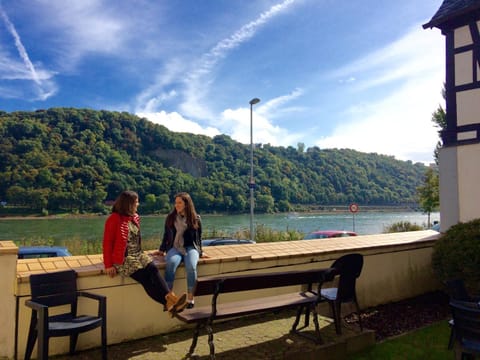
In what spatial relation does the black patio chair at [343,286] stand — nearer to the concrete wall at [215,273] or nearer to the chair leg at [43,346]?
the concrete wall at [215,273]

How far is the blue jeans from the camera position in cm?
471

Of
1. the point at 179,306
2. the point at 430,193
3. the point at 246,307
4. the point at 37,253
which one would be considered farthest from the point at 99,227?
the point at 246,307

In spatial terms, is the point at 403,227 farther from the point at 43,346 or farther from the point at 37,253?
the point at 43,346

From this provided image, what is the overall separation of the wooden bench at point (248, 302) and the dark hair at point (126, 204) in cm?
115

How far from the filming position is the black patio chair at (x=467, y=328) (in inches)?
136

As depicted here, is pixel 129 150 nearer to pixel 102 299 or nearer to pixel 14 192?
pixel 14 192

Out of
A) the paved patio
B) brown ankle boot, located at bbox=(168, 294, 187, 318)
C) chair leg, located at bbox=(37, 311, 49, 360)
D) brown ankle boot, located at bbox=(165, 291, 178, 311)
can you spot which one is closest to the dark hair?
brown ankle boot, located at bbox=(165, 291, 178, 311)

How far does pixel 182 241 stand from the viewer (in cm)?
491

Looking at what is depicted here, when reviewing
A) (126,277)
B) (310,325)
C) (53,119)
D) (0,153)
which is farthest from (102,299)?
(53,119)

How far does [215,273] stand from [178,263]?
0.60 meters

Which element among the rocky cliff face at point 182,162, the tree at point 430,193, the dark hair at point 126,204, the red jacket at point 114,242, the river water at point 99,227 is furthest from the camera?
the rocky cliff face at point 182,162

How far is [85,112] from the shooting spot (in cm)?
6894

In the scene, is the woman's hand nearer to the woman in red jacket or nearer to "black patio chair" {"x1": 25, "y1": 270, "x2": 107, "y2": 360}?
the woman in red jacket

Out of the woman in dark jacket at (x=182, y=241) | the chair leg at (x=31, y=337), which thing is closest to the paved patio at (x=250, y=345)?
the chair leg at (x=31, y=337)
